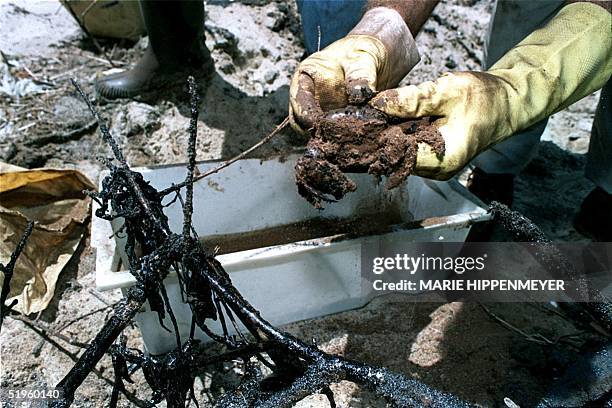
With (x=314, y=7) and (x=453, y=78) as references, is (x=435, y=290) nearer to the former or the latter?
(x=453, y=78)

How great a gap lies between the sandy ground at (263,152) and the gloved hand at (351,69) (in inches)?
34.4

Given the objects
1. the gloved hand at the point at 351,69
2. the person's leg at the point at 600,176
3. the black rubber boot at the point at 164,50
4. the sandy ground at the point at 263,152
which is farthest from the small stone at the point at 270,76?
the person's leg at the point at 600,176

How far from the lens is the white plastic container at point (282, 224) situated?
1.66 m

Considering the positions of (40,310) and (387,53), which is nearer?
(387,53)

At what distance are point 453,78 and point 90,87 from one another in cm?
222

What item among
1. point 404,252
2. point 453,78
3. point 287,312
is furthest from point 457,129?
point 287,312

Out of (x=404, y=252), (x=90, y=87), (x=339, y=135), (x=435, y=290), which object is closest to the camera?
(x=339, y=135)

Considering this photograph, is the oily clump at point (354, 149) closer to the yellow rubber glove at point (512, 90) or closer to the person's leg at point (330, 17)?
the yellow rubber glove at point (512, 90)

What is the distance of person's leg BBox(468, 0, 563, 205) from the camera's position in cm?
212

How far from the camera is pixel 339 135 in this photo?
124cm

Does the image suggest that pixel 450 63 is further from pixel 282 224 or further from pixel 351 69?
pixel 351 69

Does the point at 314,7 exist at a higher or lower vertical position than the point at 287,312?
higher

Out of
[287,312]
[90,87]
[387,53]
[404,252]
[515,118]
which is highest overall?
[387,53]

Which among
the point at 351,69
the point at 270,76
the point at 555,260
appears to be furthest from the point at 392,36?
the point at 270,76
